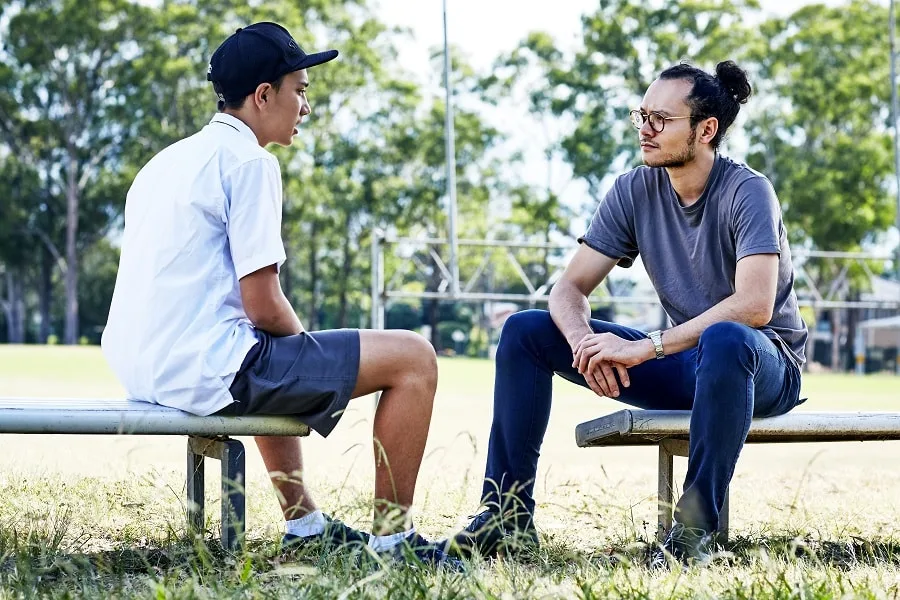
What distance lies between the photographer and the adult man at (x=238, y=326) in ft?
9.36

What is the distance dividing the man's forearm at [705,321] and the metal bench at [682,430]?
0.22 metres

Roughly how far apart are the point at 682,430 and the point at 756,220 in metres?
0.63

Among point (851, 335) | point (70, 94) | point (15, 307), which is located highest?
point (70, 94)

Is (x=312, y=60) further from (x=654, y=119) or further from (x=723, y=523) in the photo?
(x=723, y=523)

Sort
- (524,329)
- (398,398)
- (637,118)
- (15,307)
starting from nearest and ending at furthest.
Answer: (398,398), (524,329), (637,118), (15,307)

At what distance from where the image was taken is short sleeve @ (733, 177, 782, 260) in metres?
3.23

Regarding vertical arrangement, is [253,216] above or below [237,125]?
below

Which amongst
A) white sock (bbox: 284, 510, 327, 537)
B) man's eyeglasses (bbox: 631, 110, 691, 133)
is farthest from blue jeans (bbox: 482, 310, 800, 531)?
man's eyeglasses (bbox: 631, 110, 691, 133)

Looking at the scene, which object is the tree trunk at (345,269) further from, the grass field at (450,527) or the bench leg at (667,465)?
the bench leg at (667,465)

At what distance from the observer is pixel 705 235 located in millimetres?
3410

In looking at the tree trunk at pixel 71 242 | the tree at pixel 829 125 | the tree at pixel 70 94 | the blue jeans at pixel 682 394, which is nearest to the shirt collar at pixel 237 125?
the blue jeans at pixel 682 394

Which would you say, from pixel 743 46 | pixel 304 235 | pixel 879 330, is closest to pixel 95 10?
pixel 304 235

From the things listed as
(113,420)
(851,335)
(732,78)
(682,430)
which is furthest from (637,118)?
(851,335)

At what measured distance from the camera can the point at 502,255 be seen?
3709cm
